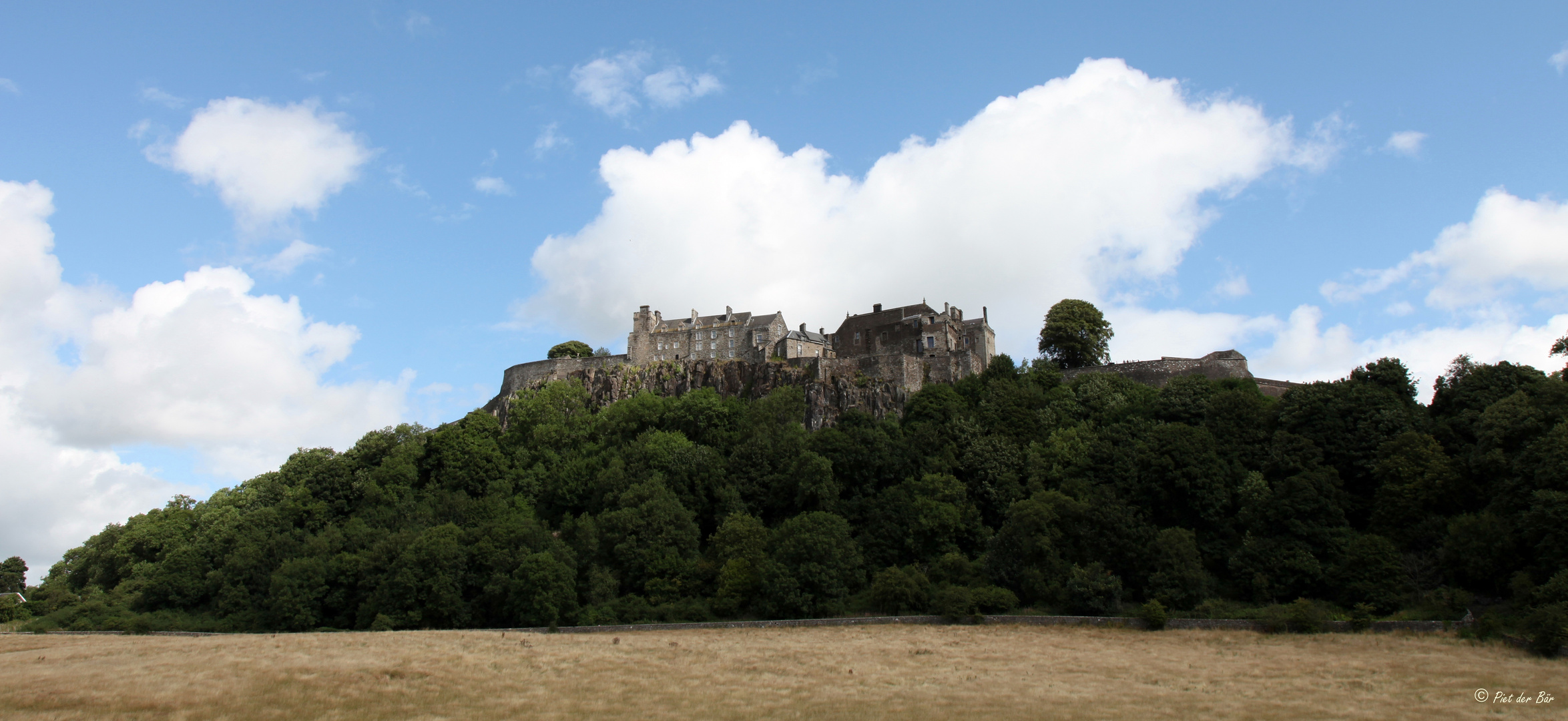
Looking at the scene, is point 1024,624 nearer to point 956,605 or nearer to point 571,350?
point 956,605

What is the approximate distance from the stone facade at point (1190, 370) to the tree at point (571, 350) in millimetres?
49949

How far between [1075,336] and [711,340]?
2998 centimetres

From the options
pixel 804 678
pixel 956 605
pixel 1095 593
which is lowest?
pixel 804 678

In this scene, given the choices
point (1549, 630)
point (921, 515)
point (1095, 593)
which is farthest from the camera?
point (921, 515)

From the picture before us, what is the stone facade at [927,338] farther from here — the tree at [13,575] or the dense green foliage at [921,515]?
the tree at [13,575]

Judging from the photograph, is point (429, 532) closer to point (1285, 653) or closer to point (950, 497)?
point (950, 497)

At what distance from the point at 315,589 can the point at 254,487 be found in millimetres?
22160

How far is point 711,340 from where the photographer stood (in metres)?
86.4

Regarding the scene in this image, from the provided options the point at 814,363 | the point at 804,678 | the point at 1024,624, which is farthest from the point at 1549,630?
the point at 814,363

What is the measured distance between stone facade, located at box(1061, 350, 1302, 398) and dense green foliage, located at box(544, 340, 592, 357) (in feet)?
164

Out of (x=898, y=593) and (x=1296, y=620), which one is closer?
(x=1296, y=620)

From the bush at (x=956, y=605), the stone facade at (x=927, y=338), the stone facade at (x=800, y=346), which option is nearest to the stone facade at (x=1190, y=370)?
the stone facade at (x=927, y=338)

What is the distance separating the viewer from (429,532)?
174 ft

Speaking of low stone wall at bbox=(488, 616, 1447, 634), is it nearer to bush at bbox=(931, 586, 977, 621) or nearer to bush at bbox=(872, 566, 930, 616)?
bush at bbox=(931, 586, 977, 621)
